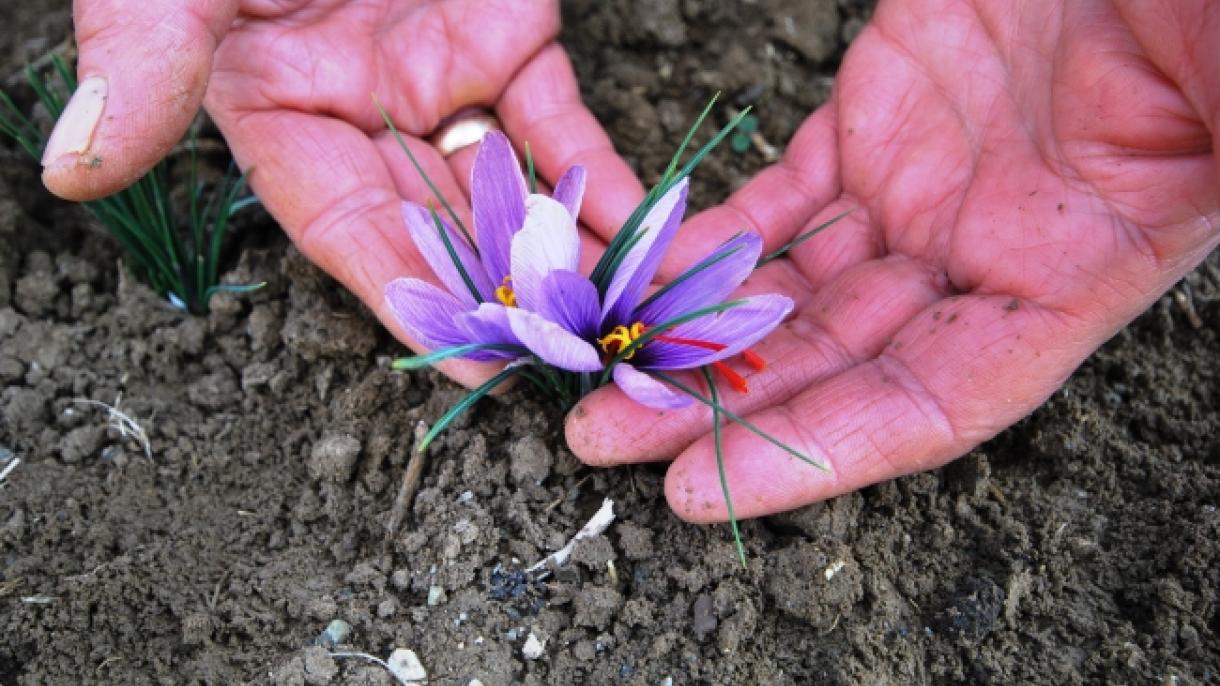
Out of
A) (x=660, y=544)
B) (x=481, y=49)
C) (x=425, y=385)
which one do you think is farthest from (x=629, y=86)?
(x=660, y=544)

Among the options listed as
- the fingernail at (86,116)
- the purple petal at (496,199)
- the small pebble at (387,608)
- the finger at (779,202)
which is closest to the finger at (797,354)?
the finger at (779,202)

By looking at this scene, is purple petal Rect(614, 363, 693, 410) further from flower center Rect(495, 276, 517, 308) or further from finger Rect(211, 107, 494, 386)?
finger Rect(211, 107, 494, 386)

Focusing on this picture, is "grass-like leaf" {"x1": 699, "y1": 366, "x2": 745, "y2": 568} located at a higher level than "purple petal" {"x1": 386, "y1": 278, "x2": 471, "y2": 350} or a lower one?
lower

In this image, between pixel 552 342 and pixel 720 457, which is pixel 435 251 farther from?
pixel 720 457

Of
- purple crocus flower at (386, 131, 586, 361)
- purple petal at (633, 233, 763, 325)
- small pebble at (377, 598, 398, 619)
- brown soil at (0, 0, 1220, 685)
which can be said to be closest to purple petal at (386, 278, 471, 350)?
purple crocus flower at (386, 131, 586, 361)

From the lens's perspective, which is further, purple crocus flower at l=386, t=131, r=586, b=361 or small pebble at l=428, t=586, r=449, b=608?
small pebble at l=428, t=586, r=449, b=608

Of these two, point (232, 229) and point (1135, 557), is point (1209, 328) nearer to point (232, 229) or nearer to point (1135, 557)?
point (1135, 557)

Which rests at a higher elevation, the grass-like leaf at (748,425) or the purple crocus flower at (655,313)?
the purple crocus flower at (655,313)

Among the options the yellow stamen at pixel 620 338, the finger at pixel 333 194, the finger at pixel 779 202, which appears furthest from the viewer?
the finger at pixel 779 202

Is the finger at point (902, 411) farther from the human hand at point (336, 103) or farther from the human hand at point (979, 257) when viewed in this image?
the human hand at point (336, 103)
